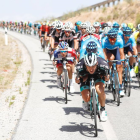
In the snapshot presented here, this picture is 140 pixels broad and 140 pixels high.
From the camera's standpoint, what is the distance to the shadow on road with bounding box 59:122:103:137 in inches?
287

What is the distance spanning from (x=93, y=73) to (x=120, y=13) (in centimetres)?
3445

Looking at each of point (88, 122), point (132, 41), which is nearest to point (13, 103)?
point (88, 122)

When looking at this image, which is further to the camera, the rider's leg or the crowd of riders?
the rider's leg

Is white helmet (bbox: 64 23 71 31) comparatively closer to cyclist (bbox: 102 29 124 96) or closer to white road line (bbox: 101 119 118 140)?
cyclist (bbox: 102 29 124 96)

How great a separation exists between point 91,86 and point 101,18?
119 feet

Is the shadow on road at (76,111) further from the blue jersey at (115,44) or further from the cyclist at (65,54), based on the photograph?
the blue jersey at (115,44)

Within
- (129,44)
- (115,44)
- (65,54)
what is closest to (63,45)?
(65,54)

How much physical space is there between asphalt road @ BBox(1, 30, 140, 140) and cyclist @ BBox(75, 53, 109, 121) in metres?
0.47

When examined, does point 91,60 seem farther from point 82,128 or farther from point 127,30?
point 127,30

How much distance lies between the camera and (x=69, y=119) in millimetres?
8422

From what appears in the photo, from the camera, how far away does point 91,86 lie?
7270 millimetres

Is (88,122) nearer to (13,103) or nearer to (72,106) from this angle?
(72,106)

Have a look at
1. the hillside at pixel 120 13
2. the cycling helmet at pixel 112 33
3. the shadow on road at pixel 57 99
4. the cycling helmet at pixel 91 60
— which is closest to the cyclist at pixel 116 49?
the cycling helmet at pixel 112 33

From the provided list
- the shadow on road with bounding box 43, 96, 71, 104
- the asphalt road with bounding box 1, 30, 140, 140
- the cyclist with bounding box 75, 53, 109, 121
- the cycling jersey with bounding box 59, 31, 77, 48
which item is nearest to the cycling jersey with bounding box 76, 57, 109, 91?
the cyclist with bounding box 75, 53, 109, 121
